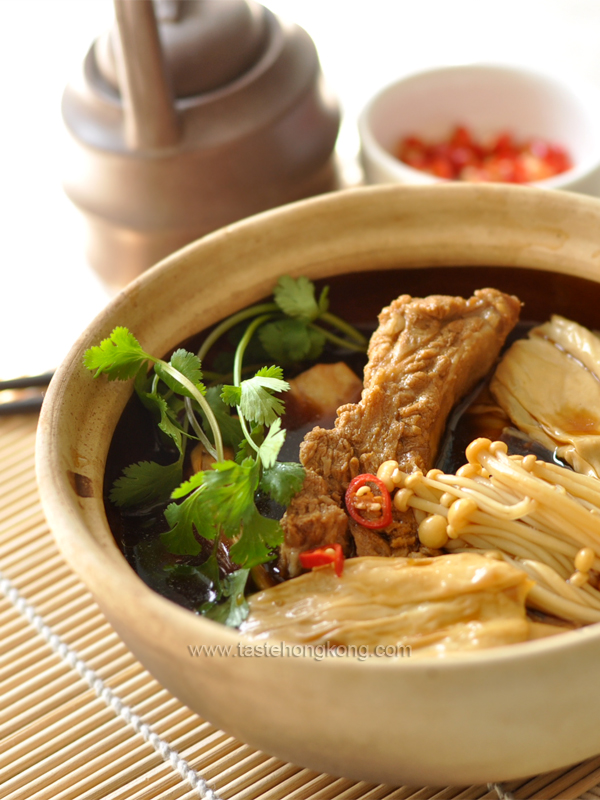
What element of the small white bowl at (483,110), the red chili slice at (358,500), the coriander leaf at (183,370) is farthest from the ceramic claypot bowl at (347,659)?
the small white bowl at (483,110)

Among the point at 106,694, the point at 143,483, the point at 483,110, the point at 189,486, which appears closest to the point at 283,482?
the point at 189,486

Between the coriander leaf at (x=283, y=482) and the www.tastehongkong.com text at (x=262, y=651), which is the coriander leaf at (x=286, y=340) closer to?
the coriander leaf at (x=283, y=482)

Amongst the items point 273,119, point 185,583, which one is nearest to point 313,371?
point 185,583

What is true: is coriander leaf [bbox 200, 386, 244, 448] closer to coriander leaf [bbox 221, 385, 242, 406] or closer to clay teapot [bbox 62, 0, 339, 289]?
coriander leaf [bbox 221, 385, 242, 406]

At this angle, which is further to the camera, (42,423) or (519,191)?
(519,191)

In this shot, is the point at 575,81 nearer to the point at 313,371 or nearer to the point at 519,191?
the point at 519,191

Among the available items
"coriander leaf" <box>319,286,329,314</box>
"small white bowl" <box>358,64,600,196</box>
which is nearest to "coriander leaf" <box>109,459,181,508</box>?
"coriander leaf" <box>319,286,329,314</box>
